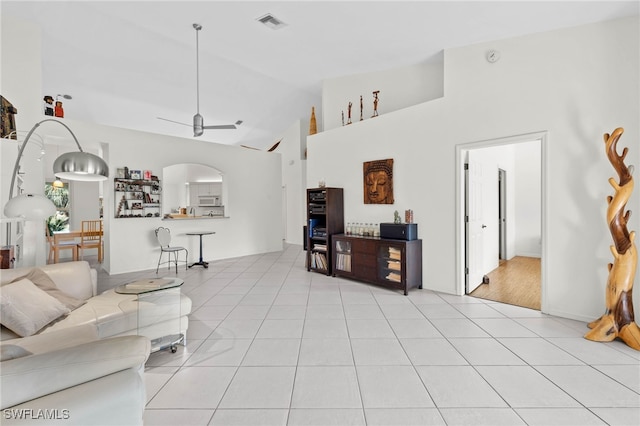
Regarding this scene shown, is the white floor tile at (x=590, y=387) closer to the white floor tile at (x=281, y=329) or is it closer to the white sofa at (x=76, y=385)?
the white floor tile at (x=281, y=329)

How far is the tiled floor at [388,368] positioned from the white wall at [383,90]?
134 inches

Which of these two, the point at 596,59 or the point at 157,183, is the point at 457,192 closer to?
the point at 596,59

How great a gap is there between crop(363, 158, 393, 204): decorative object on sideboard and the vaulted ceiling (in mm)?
1767

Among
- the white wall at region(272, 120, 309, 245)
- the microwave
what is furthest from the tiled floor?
the microwave

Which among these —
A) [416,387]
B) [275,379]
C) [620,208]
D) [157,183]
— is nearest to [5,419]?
[275,379]

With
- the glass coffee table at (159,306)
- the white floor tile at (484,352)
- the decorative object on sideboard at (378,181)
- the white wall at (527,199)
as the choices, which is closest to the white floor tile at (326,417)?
the white floor tile at (484,352)

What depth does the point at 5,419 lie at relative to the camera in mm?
1041

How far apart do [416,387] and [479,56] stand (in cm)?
407

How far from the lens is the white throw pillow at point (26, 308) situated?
209 cm

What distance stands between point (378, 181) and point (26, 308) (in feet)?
14.5

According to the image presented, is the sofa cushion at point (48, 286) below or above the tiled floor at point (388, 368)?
above

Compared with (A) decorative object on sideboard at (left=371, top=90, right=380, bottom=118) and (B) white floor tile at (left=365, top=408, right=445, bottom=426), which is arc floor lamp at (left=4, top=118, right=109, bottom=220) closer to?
(B) white floor tile at (left=365, top=408, right=445, bottom=426)

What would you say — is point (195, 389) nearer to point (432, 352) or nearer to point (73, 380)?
point (73, 380)

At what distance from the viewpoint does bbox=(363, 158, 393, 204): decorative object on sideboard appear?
4.78 m
